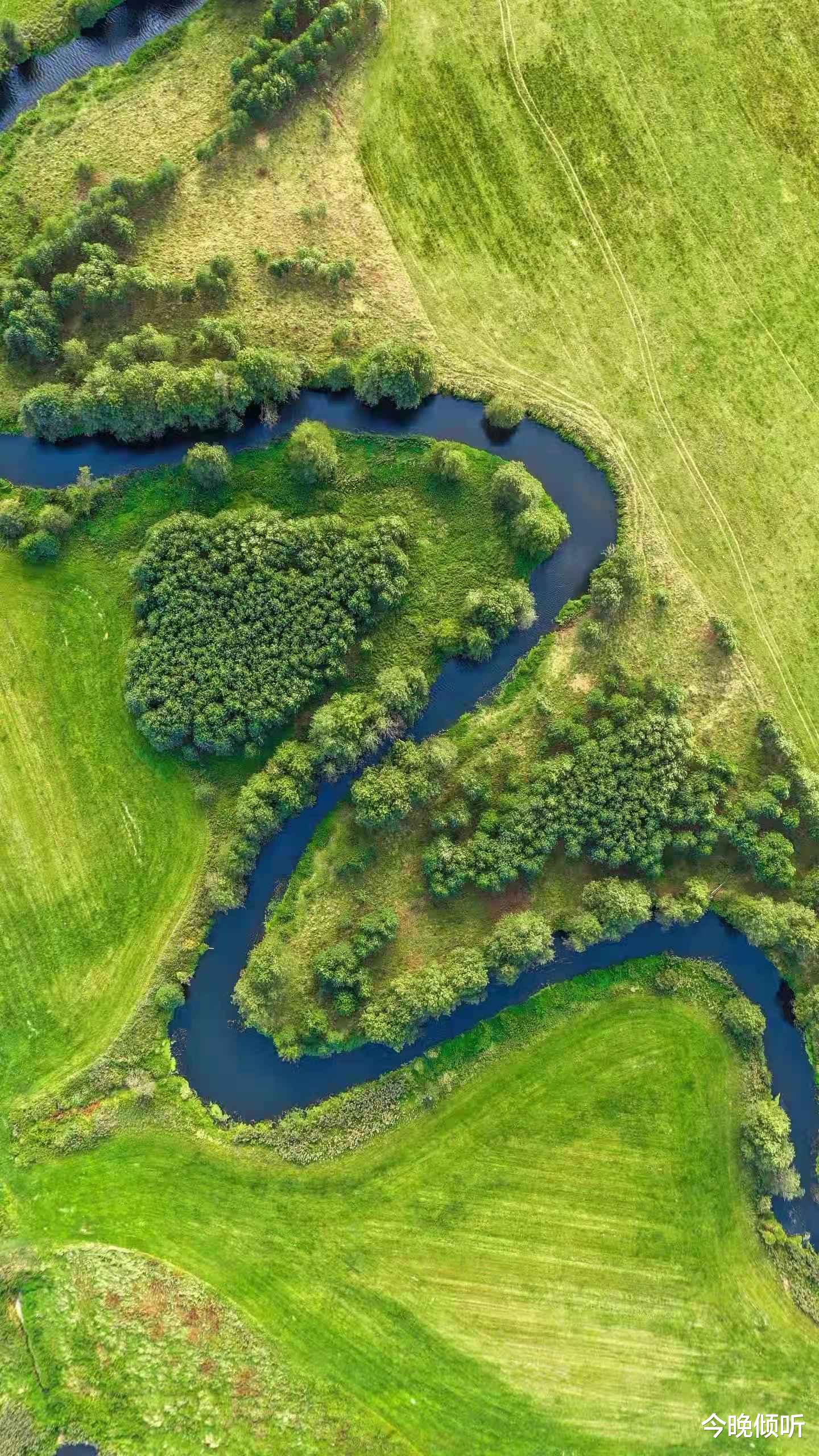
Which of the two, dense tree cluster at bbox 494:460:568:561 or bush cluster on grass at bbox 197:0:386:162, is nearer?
dense tree cluster at bbox 494:460:568:561

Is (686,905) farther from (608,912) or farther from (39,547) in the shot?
(39,547)

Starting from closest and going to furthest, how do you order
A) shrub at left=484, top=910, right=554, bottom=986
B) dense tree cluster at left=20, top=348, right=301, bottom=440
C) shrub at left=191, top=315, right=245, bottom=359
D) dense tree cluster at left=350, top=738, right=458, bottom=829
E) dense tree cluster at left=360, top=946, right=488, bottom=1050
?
dense tree cluster at left=360, top=946, right=488, bottom=1050, shrub at left=484, top=910, right=554, bottom=986, dense tree cluster at left=350, top=738, right=458, bottom=829, dense tree cluster at left=20, top=348, right=301, bottom=440, shrub at left=191, top=315, right=245, bottom=359

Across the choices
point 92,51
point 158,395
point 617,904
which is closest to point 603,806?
point 617,904

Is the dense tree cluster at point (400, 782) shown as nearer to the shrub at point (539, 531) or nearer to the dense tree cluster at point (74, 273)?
the shrub at point (539, 531)

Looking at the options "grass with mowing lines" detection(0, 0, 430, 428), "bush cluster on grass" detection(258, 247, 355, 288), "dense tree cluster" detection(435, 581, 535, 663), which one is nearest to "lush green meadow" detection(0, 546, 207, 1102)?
"dense tree cluster" detection(435, 581, 535, 663)

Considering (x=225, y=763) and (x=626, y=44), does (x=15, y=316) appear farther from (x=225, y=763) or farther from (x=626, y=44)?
(x=626, y=44)

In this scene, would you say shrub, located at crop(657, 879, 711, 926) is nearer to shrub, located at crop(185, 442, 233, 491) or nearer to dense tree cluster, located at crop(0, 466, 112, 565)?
shrub, located at crop(185, 442, 233, 491)
